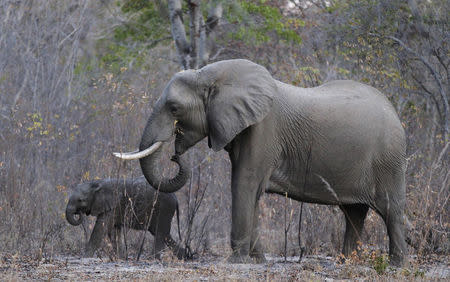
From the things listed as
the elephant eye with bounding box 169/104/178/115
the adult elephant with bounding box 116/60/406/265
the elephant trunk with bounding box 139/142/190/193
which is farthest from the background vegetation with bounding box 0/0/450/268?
the elephant eye with bounding box 169/104/178/115

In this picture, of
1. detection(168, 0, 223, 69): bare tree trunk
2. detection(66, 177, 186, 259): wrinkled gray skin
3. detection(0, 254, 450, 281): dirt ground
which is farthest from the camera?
detection(168, 0, 223, 69): bare tree trunk

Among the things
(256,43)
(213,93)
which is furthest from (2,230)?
(256,43)

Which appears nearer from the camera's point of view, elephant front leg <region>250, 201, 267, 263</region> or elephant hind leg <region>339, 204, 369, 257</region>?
elephant front leg <region>250, 201, 267, 263</region>

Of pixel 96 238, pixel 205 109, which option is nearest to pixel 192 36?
pixel 96 238

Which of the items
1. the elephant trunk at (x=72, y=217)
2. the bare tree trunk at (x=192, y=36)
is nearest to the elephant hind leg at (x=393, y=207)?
the elephant trunk at (x=72, y=217)

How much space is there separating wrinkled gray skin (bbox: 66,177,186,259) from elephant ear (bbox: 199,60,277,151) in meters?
1.92

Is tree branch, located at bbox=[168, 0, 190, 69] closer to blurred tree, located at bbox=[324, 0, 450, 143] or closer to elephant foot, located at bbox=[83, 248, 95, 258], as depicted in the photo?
blurred tree, located at bbox=[324, 0, 450, 143]

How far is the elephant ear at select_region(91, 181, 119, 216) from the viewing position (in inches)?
408

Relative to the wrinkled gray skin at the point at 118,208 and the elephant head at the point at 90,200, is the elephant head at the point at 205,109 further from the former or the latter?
the elephant head at the point at 90,200

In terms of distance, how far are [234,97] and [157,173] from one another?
3.64ft

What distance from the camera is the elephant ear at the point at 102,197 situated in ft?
34.0

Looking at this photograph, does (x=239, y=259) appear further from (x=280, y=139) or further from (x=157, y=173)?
(x=280, y=139)

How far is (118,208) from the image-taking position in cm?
1041

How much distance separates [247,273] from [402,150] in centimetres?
250
